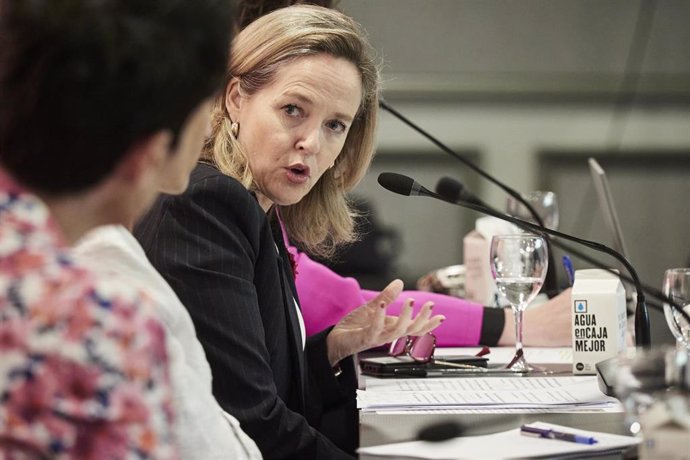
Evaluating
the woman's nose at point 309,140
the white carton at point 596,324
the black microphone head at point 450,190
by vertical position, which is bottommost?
the white carton at point 596,324

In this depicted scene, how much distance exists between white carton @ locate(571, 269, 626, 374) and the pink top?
50 centimetres

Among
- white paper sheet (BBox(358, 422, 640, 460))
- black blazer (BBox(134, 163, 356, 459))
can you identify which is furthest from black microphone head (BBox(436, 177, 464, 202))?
white paper sheet (BBox(358, 422, 640, 460))

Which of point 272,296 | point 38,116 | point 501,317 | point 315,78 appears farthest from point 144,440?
point 501,317

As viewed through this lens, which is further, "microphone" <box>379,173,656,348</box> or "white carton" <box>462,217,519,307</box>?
"white carton" <box>462,217,519,307</box>

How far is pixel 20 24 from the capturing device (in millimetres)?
726

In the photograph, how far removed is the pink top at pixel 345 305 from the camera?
2166 mm

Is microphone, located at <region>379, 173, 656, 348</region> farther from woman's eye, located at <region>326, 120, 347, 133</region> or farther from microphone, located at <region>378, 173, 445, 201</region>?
woman's eye, located at <region>326, 120, 347, 133</region>

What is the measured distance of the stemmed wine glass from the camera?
1.79 metres

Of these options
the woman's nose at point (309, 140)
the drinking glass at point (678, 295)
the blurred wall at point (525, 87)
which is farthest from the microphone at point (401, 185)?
the blurred wall at point (525, 87)

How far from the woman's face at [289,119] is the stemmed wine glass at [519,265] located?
358 mm

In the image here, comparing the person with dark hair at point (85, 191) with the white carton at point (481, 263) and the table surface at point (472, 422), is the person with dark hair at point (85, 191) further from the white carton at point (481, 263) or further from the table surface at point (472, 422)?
the white carton at point (481, 263)

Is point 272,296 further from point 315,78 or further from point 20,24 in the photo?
point 20,24

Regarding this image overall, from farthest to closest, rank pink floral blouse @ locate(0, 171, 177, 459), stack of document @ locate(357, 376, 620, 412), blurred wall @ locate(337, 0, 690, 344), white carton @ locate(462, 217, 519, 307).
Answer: blurred wall @ locate(337, 0, 690, 344)
white carton @ locate(462, 217, 519, 307)
stack of document @ locate(357, 376, 620, 412)
pink floral blouse @ locate(0, 171, 177, 459)

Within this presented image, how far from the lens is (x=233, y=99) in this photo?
5.92ft
